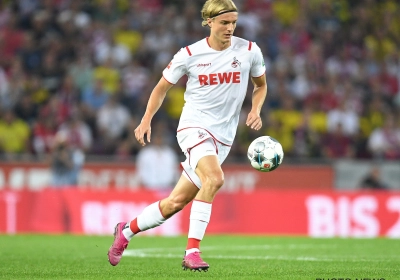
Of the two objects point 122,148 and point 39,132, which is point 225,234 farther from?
point 39,132

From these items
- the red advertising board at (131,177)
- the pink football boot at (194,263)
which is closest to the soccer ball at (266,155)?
the pink football boot at (194,263)

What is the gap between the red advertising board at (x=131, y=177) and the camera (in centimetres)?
1720

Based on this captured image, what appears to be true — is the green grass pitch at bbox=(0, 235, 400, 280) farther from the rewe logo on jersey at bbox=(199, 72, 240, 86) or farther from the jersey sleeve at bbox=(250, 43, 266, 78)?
the jersey sleeve at bbox=(250, 43, 266, 78)

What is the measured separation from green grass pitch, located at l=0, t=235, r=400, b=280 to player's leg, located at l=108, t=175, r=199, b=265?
20 cm

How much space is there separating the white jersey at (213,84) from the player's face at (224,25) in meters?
0.16

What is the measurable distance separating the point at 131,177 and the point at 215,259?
8.16 m

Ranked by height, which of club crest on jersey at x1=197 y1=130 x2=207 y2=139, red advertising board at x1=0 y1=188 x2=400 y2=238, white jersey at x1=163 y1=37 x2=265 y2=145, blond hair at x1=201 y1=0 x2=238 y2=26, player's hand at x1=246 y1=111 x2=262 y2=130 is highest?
blond hair at x1=201 y1=0 x2=238 y2=26

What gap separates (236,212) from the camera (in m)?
16.6

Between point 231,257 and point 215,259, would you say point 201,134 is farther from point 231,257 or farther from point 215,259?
point 231,257

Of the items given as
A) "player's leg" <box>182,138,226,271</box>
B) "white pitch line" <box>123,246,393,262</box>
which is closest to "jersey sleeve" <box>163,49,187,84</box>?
"player's leg" <box>182,138,226,271</box>

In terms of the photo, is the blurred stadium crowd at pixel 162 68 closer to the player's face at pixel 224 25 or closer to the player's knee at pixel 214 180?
the player's face at pixel 224 25

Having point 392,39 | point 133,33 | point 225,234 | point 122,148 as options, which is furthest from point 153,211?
point 392,39

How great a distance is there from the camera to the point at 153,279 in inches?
285

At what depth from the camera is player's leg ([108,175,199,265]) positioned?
824 centimetres
